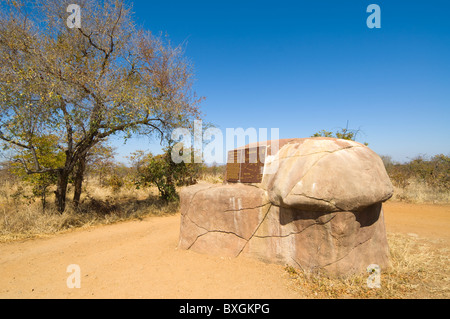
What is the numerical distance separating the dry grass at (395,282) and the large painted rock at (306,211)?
12 cm

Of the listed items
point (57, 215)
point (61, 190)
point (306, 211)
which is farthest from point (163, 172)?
point (306, 211)

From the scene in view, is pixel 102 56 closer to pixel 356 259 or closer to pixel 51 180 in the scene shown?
pixel 51 180

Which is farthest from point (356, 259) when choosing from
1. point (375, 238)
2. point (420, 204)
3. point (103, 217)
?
point (420, 204)

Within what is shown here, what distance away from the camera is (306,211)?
315 cm

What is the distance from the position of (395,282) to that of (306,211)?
142 cm

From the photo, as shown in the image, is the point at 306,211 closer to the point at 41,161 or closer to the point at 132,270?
the point at 132,270

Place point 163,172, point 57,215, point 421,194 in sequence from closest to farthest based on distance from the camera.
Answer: point 57,215 < point 163,172 < point 421,194

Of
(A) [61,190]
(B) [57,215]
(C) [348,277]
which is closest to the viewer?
(C) [348,277]

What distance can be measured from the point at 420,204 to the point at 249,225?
330 inches

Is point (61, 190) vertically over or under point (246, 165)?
under

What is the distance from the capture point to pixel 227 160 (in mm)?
4500

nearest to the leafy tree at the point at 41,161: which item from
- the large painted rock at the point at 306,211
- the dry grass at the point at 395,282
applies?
the large painted rock at the point at 306,211

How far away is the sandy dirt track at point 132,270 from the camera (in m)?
2.98

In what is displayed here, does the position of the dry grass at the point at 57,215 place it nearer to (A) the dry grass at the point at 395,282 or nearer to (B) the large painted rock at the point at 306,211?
(B) the large painted rock at the point at 306,211
